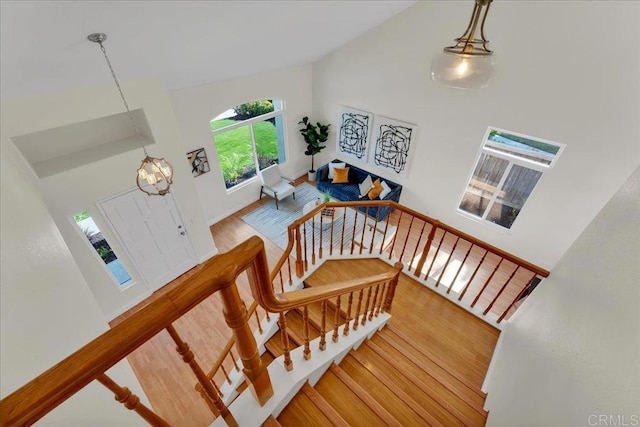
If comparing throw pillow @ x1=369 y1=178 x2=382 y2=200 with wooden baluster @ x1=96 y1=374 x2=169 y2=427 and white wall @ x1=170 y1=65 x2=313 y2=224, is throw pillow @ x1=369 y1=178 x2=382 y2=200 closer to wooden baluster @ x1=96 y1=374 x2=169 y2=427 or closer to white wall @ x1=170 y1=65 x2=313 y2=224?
white wall @ x1=170 y1=65 x2=313 y2=224

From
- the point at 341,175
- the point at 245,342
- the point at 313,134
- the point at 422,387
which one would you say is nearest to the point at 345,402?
the point at 422,387

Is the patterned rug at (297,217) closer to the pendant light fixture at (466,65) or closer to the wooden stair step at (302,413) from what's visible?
the pendant light fixture at (466,65)

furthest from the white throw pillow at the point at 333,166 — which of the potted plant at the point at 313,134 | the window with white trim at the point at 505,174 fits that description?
the window with white trim at the point at 505,174

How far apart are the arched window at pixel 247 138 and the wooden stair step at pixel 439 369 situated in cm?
471

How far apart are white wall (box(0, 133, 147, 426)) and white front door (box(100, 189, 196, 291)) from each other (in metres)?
1.81

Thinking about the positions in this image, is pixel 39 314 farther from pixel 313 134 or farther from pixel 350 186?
pixel 313 134

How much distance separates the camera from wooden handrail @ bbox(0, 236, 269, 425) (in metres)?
0.52

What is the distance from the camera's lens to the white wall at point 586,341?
899 mm

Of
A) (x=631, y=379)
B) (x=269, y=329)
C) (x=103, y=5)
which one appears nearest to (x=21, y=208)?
(x=103, y=5)

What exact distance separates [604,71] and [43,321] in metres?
5.82

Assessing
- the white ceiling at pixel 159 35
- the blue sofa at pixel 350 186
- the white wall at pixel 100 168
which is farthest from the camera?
the blue sofa at pixel 350 186

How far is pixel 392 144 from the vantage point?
5906mm

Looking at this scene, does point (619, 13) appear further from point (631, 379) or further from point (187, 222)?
point (187, 222)

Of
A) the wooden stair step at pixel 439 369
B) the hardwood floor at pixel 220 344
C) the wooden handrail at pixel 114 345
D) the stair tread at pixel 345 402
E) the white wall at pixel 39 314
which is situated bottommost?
the hardwood floor at pixel 220 344
